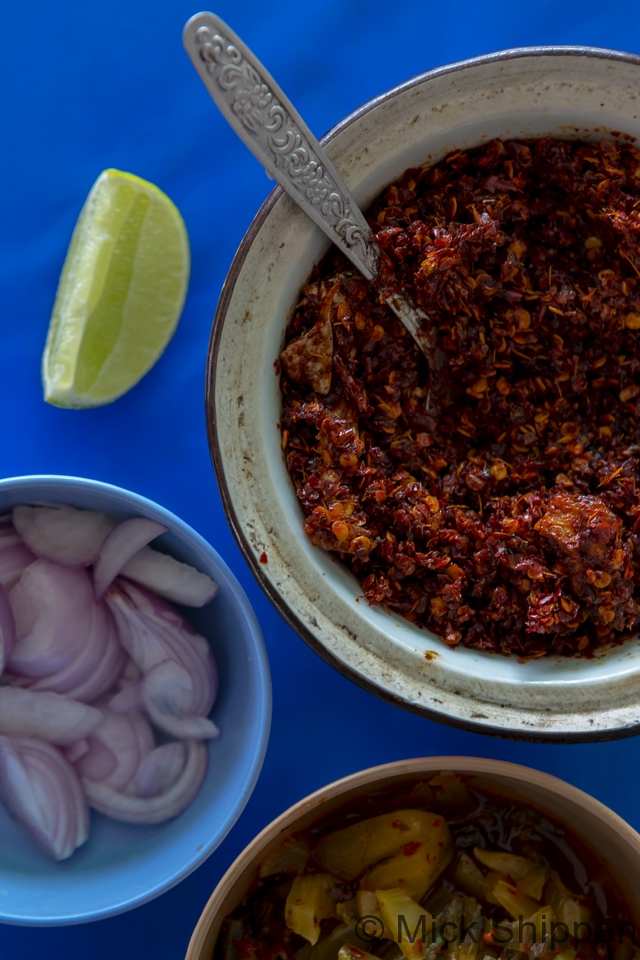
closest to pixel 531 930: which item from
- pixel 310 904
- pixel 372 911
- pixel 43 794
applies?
pixel 372 911

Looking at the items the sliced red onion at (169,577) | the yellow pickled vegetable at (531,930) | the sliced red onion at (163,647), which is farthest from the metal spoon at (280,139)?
the yellow pickled vegetable at (531,930)

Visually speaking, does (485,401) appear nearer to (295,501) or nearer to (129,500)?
(295,501)

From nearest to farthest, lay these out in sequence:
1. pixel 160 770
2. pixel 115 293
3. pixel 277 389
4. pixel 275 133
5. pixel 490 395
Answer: pixel 275 133 → pixel 277 389 → pixel 490 395 → pixel 160 770 → pixel 115 293

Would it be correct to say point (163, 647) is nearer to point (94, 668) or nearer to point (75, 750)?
point (94, 668)

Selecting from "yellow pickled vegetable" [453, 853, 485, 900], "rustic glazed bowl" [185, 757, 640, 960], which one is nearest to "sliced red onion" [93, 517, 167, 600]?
"rustic glazed bowl" [185, 757, 640, 960]

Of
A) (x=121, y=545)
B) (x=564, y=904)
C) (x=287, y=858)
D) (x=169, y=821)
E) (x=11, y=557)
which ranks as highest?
(x=11, y=557)

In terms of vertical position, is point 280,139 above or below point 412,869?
above

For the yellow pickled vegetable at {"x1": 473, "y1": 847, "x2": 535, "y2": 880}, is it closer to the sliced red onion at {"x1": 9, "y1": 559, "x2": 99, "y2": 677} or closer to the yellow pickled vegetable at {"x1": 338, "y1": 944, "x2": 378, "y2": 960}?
the yellow pickled vegetable at {"x1": 338, "y1": 944, "x2": 378, "y2": 960}

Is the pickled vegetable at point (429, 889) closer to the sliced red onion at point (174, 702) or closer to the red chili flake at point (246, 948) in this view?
the red chili flake at point (246, 948)
